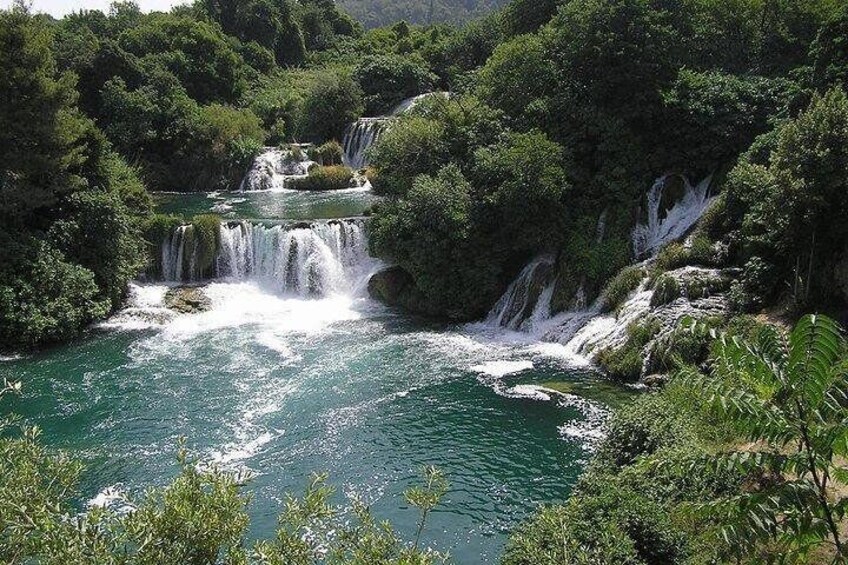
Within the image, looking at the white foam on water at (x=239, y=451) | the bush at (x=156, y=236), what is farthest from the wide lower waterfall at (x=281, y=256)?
the white foam on water at (x=239, y=451)

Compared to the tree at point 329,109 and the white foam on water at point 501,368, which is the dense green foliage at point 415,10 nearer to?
the tree at point 329,109

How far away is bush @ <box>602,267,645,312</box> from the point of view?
2442 cm

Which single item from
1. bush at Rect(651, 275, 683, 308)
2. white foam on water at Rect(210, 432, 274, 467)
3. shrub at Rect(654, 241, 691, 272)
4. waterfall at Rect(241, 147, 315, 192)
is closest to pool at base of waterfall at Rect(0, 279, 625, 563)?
white foam on water at Rect(210, 432, 274, 467)

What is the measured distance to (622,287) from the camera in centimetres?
2458

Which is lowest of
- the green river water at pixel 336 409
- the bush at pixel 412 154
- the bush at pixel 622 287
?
the green river water at pixel 336 409

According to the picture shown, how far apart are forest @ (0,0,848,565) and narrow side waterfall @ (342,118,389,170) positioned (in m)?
5.13

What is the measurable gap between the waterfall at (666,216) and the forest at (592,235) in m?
0.37

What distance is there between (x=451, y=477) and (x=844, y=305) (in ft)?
40.5

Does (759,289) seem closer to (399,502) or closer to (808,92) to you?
(808,92)

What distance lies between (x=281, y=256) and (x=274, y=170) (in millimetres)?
16290

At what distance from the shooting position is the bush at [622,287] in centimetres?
2442

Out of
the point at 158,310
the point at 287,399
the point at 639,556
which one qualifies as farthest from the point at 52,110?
the point at 639,556

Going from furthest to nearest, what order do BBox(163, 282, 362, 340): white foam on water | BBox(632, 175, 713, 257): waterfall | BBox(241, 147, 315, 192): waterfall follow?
BBox(241, 147, 315, 192): waterfall < BBox(163, 282, 362, 340): white foam on water < BBox(632, 175, 713, 257): waterfall

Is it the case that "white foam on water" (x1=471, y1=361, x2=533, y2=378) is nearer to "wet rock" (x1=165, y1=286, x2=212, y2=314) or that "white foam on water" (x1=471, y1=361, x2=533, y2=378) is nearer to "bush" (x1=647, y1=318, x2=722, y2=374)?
"bush" (x1=647, y1=318, x2=722, y2=374)
